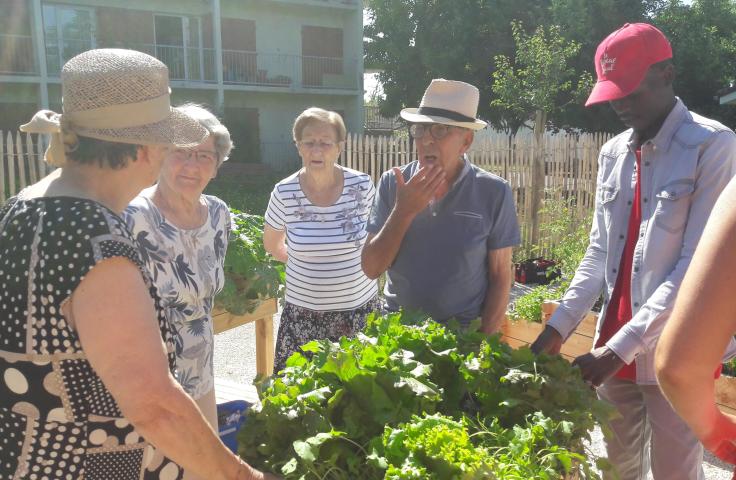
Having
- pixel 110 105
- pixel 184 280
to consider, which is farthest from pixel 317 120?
pixel 110 105

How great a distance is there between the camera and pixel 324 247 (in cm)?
387

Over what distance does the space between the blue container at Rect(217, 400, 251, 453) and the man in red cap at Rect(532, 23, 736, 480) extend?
1.70 m

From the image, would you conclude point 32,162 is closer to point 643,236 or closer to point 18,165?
point 18,165

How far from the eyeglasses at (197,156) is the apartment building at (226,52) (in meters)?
18.7

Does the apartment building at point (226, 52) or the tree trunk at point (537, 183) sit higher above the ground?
the apartment building at point (226, 52)

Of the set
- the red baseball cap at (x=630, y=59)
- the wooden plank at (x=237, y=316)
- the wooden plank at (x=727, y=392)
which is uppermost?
the red baseball cap at (x=630, y=59)

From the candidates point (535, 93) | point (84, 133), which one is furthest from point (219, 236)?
point (535, 93)

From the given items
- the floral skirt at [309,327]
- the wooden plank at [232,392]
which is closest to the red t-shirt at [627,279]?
the floral skirt at [309,327]

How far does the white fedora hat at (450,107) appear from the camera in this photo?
298 cm

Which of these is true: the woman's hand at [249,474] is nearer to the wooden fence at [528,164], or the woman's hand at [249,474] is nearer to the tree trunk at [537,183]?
the wooden fence at [528,164]

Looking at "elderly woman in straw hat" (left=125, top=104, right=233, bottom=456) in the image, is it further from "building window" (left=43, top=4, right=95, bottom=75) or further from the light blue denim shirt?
"building window" (left=43, top=4, right=95, bottom=75)

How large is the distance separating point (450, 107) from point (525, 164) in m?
7.76


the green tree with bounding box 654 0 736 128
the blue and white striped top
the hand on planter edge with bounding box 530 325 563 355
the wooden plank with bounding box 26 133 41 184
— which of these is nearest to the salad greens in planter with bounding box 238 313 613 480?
the hand on planter edge with bounding box 530 325 563 355

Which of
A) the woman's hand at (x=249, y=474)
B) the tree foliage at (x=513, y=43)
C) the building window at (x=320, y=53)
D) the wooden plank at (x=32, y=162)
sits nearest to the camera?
the woman's hand at (x=249, y=474)
